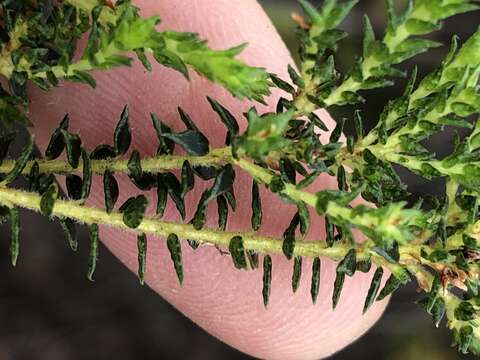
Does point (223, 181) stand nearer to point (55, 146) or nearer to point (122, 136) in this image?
point (122, 136)

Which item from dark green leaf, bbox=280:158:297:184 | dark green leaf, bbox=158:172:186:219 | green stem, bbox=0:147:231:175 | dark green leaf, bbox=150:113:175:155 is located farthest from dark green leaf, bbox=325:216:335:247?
dark green leaf, bbox=150:113:175:155

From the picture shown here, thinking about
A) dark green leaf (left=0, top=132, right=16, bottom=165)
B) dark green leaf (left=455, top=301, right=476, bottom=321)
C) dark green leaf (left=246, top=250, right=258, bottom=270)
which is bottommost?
dark green leaf (left=455, top=301, right=476, bottom=321)

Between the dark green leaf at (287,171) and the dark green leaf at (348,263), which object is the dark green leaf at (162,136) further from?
the dark green leaf at (348,263)

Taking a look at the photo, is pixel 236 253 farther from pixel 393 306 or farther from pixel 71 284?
pixel 393 306

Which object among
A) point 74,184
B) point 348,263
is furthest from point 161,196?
point 348,263

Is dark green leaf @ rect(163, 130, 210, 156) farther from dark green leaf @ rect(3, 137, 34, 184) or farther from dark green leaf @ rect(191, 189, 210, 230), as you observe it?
dark green leaf @ rect(3, 137, 34, 184)

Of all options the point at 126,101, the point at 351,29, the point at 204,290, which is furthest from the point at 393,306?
the point at 126,101

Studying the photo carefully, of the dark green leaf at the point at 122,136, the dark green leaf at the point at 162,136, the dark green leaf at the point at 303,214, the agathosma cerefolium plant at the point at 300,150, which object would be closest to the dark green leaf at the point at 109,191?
the agathosma cerefolium plant at the point at 300,150
